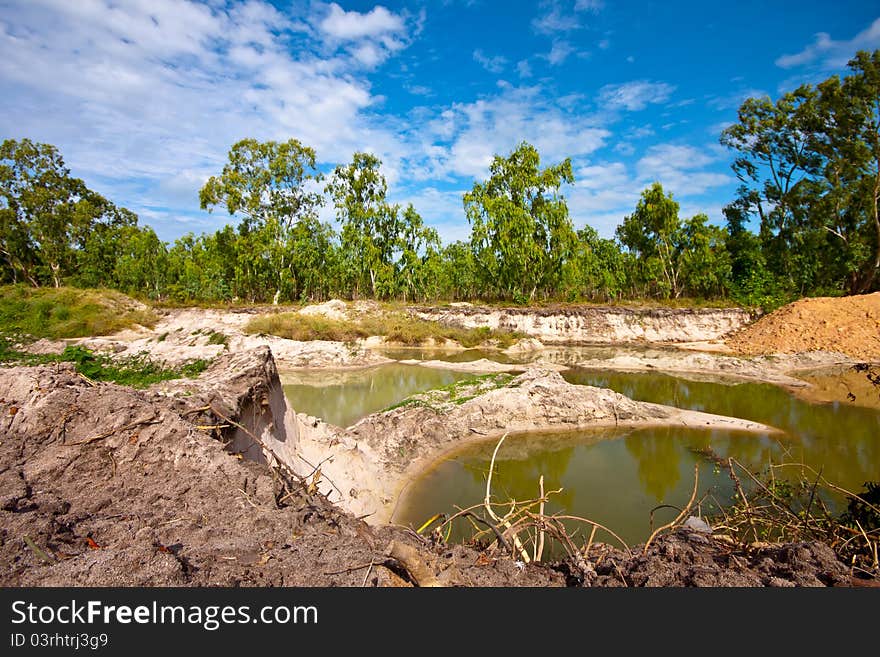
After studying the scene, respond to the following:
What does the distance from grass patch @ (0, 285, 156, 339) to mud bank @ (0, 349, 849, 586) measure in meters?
14.8

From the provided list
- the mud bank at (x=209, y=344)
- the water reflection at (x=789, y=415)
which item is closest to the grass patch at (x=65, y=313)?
the mud bank at (x=209, y=344)

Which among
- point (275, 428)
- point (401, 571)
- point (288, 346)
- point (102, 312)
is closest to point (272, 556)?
point (401, 571)

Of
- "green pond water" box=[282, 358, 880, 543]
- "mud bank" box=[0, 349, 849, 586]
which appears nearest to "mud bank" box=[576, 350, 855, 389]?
"green pond water" box=[282, 358, 880, 543]

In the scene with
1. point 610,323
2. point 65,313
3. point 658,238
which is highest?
point 658,238

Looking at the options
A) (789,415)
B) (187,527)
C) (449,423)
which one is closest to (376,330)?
(449,423)

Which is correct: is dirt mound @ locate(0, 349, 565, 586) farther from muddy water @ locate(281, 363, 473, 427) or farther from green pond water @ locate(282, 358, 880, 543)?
muddy water @ locate(281, 363, 473, 427)

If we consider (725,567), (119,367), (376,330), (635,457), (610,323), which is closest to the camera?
(725,567)

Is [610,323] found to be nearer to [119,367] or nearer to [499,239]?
[499,239]

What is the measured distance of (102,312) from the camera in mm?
23984

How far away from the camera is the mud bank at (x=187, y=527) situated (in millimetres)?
2771

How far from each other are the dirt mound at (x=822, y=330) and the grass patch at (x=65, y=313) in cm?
3852

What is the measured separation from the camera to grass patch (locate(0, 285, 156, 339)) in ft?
57.6

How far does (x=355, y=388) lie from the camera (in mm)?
19516

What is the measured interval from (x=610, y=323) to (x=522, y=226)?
12610mm
